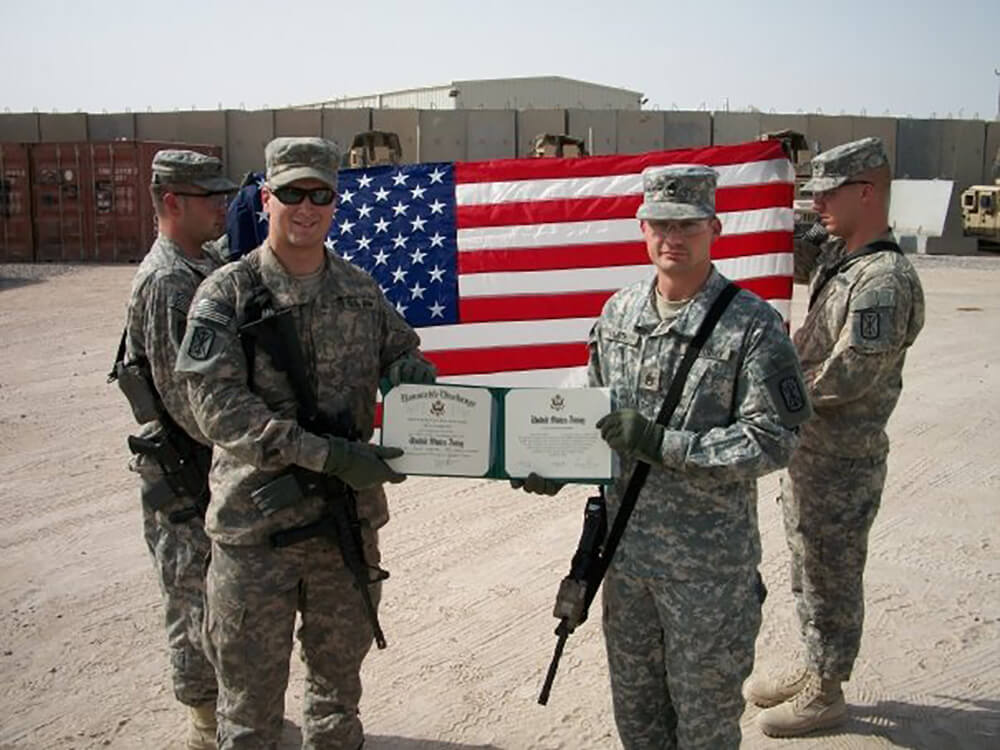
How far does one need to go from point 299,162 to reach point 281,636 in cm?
146

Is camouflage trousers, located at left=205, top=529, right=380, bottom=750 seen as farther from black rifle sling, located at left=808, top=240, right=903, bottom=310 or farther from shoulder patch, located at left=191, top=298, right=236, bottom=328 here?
black rifle sling, located at left=808, top=240, right=903, bottom=310

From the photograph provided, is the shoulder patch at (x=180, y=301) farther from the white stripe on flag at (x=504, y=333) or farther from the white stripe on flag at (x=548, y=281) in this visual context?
the white stripe on flag at (x=548, y=281)

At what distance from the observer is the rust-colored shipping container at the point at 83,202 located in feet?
73.6

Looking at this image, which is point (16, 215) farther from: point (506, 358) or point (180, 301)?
point (180, 301)

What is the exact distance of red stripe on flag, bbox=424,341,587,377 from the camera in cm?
496

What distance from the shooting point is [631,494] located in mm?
2779

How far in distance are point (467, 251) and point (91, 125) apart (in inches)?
1106

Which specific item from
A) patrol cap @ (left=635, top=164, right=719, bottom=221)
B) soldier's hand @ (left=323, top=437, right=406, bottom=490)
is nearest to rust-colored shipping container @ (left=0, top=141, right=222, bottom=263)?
soldier's hand @ (left=323, top=437, right=406, bottom=490)

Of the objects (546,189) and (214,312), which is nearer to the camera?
(214,312)

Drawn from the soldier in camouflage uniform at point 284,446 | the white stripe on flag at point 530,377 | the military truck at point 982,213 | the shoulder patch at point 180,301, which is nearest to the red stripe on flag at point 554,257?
the white stripe on flag at point 530,377

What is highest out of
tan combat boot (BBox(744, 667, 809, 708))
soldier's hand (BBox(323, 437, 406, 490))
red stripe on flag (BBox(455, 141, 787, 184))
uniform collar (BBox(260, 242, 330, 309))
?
red stripe on flag (BBox(455, 141, 787, 184))

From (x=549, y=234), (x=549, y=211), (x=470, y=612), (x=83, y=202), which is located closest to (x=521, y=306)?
(x=549, y=234)

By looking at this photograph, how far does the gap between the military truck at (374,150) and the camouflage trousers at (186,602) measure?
15.2 metres

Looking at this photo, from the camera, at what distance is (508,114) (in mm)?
28156
